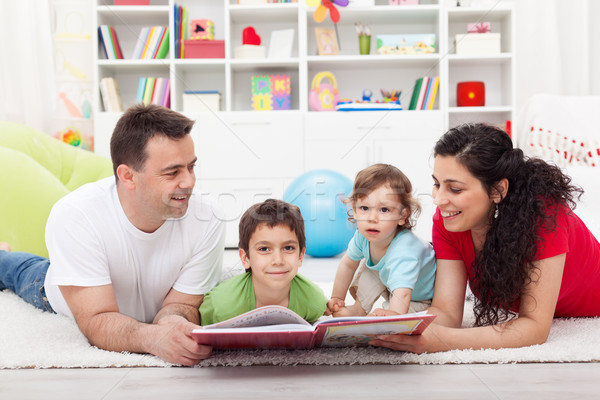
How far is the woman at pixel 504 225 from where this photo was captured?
4.29 ft

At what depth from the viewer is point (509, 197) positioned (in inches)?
53.5

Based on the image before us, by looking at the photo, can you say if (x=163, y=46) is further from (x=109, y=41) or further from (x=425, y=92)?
(x=425, y=92)

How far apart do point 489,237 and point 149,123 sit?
35.3 inches

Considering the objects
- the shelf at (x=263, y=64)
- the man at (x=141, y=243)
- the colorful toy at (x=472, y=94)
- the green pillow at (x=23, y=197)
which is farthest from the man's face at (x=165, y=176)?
the colorful toy at (x=472, y=94)

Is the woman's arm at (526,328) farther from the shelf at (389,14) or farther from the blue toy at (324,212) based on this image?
the shelf at (389,14)

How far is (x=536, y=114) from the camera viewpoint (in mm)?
3350

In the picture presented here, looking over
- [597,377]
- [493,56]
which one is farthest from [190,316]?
[493,56]

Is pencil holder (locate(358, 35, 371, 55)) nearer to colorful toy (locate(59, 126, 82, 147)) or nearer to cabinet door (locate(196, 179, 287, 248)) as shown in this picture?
cabinet door (locate(196, 179, 287, 248))

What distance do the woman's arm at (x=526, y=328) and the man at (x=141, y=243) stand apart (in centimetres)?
54

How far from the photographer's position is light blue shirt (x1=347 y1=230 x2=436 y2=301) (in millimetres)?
1493

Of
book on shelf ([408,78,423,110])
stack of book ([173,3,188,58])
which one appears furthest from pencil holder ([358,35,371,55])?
stack of book ([173,3,188,58])

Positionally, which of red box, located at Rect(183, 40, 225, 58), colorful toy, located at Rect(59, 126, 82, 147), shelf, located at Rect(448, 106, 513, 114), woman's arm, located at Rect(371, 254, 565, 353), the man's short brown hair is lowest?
woman's arm, located at Rect(371, 254, 565, 353)

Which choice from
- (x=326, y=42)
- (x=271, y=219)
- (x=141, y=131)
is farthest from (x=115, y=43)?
(x=271, y=219)

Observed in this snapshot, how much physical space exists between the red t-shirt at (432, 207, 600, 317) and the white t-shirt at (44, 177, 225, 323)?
2.05 ft
